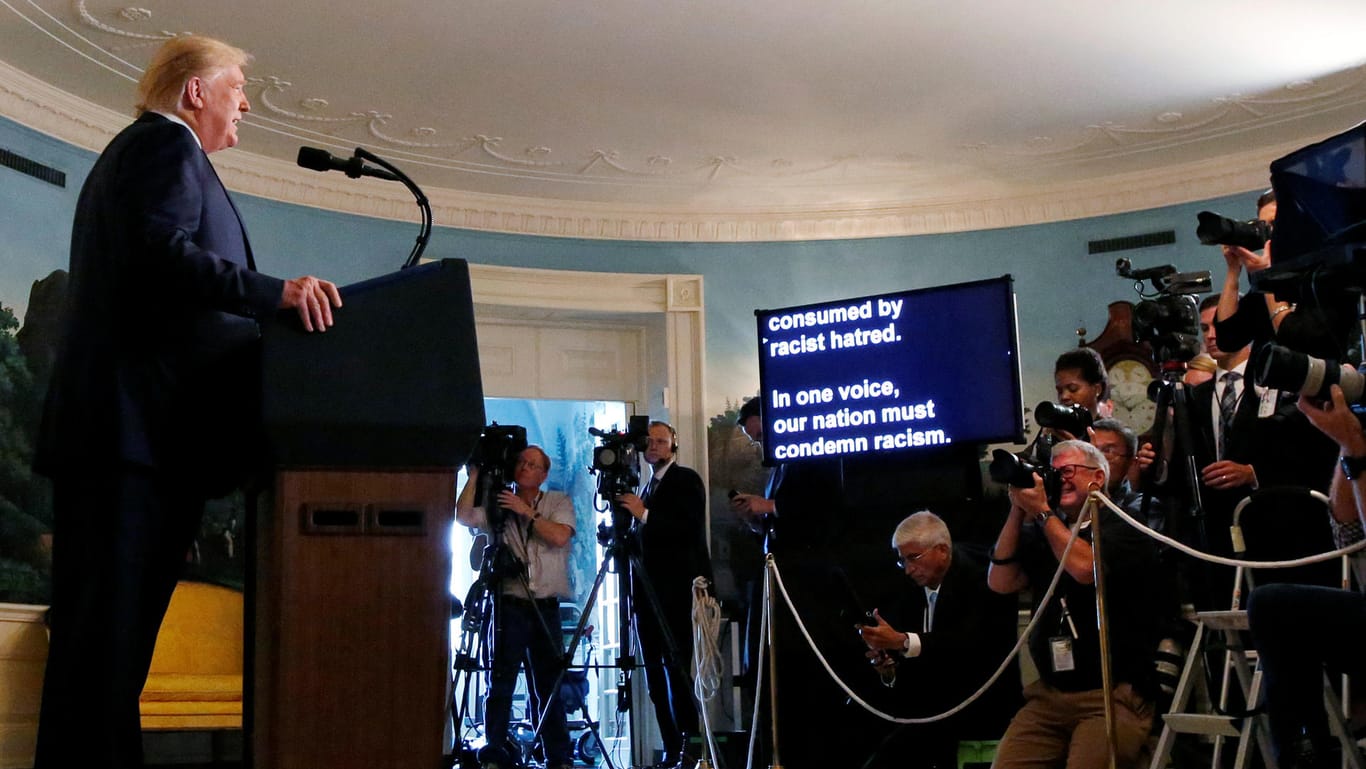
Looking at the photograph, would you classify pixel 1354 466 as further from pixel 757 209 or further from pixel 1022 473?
pixel 757 209

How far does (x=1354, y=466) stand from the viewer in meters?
2.48

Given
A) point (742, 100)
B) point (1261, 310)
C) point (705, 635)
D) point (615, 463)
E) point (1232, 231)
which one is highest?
point (742, 100)

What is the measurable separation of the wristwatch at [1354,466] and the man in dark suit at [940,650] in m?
1.64

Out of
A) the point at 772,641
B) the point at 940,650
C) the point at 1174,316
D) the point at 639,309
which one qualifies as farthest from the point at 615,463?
the point at 1174,316

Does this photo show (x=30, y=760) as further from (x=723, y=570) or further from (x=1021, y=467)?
(x=723, y=570)

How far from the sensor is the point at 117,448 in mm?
1821

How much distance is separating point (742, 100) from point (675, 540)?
2.07m

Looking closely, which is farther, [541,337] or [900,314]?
[541,337]

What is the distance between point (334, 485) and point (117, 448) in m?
0.32

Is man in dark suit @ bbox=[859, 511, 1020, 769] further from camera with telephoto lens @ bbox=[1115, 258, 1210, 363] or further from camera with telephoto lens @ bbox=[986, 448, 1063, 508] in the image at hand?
camera with telephoto lens @ bbox=[1115, 258, 1210, 363]

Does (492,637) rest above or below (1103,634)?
below

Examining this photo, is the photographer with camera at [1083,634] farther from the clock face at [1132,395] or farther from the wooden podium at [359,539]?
the clock face at [1132,395]

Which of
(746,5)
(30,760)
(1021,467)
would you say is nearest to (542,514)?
(746,5)

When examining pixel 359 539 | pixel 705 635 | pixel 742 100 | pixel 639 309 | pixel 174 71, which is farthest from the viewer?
pixel 639 309
